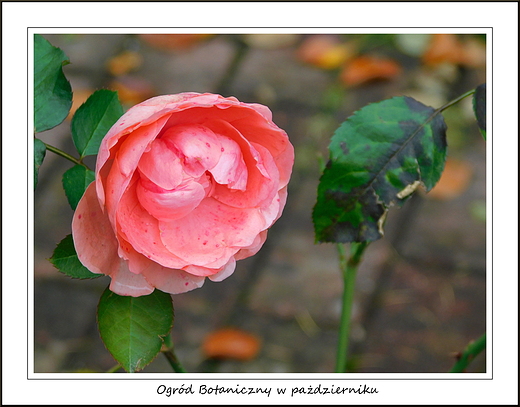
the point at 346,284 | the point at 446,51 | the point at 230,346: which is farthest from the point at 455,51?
the point at 346,284

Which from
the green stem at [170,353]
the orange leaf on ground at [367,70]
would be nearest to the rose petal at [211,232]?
the green stem at [170,353]

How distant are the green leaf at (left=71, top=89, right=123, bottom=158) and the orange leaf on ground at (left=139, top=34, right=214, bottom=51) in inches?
54.6

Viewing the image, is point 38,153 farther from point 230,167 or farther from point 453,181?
point 453,181

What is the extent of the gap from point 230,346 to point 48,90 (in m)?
0.77

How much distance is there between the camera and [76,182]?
490 mm

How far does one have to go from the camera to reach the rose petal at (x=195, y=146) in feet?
1.42

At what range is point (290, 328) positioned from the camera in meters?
1.22

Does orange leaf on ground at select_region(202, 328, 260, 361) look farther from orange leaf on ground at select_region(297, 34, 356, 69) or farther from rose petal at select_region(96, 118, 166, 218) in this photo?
orange leaf on ground at select_region(297, 34, 356, 69)

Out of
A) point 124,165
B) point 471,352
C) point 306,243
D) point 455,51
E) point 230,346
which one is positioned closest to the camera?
point 124,165

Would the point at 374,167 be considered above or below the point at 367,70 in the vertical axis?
below

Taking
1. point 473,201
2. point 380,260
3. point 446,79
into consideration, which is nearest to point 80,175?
point 380,260

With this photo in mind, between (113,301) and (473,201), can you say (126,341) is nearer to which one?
(113,301)

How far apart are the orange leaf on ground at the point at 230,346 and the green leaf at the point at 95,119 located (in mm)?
709

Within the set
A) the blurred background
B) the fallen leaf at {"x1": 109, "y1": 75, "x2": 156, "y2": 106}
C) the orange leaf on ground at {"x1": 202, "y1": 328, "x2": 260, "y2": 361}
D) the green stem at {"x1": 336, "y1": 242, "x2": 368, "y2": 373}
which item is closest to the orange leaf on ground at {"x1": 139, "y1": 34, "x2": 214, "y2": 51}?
the blurred background
